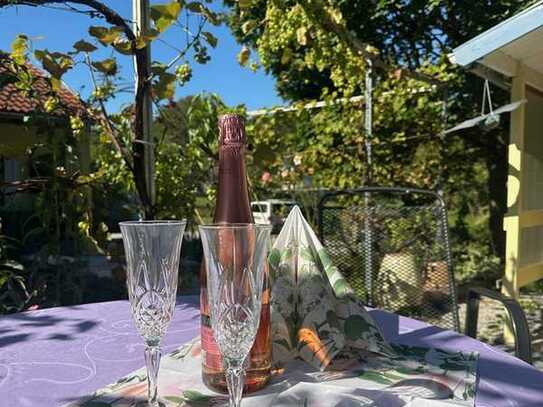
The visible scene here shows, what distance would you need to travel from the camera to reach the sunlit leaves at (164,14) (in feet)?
5.63

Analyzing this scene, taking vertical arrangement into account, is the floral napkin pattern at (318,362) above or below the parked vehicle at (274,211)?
below

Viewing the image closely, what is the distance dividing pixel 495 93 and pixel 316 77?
2.83 m

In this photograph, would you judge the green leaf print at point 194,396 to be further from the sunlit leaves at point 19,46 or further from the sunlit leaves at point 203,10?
the sunlit leaves at point 19,46

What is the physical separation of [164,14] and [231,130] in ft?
3.98

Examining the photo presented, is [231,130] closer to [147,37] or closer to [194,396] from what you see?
[194,396]

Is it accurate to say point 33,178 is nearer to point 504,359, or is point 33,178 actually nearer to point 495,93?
point 504,359

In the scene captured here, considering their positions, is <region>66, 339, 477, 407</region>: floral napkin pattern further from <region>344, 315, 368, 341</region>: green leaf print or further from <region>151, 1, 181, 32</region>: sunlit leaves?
<region>151, 1, 181, 32</region>: sunlit leaves

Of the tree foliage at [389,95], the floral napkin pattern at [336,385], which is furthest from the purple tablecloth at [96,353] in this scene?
the tree foliage at [389,95]

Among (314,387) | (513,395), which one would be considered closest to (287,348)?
(314,387)

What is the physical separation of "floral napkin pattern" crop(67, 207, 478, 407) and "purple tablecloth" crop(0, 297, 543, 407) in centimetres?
4

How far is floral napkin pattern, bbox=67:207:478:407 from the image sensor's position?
698mm

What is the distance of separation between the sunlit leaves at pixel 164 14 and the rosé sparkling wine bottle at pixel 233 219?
1.17m

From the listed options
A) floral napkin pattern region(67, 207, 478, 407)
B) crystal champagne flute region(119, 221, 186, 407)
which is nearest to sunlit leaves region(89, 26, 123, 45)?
floral napkin pattern region(67, 207, 478, 407)

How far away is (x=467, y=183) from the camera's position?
7406mm
